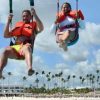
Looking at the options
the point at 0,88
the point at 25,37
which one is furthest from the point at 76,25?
the point at 0,88

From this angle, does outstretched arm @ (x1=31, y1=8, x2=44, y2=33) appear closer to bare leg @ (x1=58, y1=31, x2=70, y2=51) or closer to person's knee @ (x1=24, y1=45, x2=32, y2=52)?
person's knee @ (x1=24, y1=45, x2=32, y2=52)

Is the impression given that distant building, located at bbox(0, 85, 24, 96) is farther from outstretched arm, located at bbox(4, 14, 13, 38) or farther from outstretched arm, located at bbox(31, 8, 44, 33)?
outstretched arm, located at bbox(31, 8, 44, 33)

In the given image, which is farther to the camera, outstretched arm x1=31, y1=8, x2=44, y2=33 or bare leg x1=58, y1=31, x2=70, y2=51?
bare leg x1=58, y1=31, x2=70, y2=51

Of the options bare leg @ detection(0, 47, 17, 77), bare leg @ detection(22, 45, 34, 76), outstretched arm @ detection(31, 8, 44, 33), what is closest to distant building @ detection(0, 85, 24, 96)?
bare leg @ detection(0, 47, 17, 77)

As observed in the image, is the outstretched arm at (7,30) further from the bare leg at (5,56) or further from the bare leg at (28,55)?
the bare leg at (28,55)

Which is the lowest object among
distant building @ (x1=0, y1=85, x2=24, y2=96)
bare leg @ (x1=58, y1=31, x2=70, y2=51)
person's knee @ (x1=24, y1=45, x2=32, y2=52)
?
person's knee @ (x1=24, y1=45, x2=32, y2=52)

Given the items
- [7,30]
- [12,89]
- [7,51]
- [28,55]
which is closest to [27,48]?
[28,55]

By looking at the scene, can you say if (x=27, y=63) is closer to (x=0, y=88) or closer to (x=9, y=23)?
(x=9, y=23)

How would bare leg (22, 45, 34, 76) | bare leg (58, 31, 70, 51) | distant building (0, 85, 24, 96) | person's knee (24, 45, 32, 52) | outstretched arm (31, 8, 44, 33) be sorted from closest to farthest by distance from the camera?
bare leg (22, 45, 34, 76)
outstretched arm (31, 8, 44, 33)
person's knee (24, 45, 32, 52)
bare leg (58, 31, 70, 51)
distant building (0, 85, 24, 96)

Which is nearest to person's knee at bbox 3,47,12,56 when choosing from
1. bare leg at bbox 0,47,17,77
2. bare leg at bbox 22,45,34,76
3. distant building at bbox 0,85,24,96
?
bare leg at bbox 0,47,17,77

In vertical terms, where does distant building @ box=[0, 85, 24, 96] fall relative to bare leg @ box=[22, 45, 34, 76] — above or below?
above

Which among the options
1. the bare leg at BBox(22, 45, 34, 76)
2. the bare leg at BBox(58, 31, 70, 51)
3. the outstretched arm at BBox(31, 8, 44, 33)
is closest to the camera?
the bare leg at BBox(22, 45, 34, 76)

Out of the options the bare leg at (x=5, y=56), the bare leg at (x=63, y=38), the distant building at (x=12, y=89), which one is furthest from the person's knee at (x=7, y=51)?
the distant building at (x=12, y=89)

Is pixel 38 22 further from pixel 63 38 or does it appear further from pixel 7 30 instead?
pixel 63 38
